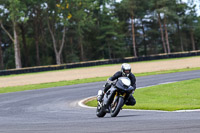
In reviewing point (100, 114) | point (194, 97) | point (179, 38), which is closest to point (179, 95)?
point (194, 97)

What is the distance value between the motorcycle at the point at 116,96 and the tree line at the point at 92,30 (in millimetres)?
45198

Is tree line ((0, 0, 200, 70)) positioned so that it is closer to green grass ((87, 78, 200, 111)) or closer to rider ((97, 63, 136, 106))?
green grass ((87, 78, 200, 111))

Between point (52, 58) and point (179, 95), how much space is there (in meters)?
60.0

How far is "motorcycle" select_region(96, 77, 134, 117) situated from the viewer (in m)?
10.9

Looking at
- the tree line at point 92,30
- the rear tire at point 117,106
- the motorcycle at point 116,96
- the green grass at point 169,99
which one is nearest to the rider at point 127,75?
the motorcycle at point 116,96

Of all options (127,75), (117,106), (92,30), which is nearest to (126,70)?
(127,75)

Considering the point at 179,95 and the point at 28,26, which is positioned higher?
the point at 28,26

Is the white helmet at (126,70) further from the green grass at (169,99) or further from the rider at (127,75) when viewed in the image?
the green grass at (169,99)

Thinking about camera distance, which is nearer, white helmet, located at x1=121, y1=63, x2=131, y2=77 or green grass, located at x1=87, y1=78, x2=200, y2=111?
white helmet, located at x1=121, y1=63, x2=131, y2=77

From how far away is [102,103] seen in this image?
38.8 ft

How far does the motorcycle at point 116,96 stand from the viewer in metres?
10.9

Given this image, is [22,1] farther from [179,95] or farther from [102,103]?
[102,103]

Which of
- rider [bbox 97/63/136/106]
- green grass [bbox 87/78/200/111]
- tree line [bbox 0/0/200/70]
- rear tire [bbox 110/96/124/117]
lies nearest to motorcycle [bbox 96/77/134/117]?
rear tire [bbox 110/96/124/117]

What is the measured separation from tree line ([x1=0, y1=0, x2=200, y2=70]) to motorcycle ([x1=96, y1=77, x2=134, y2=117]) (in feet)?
148
